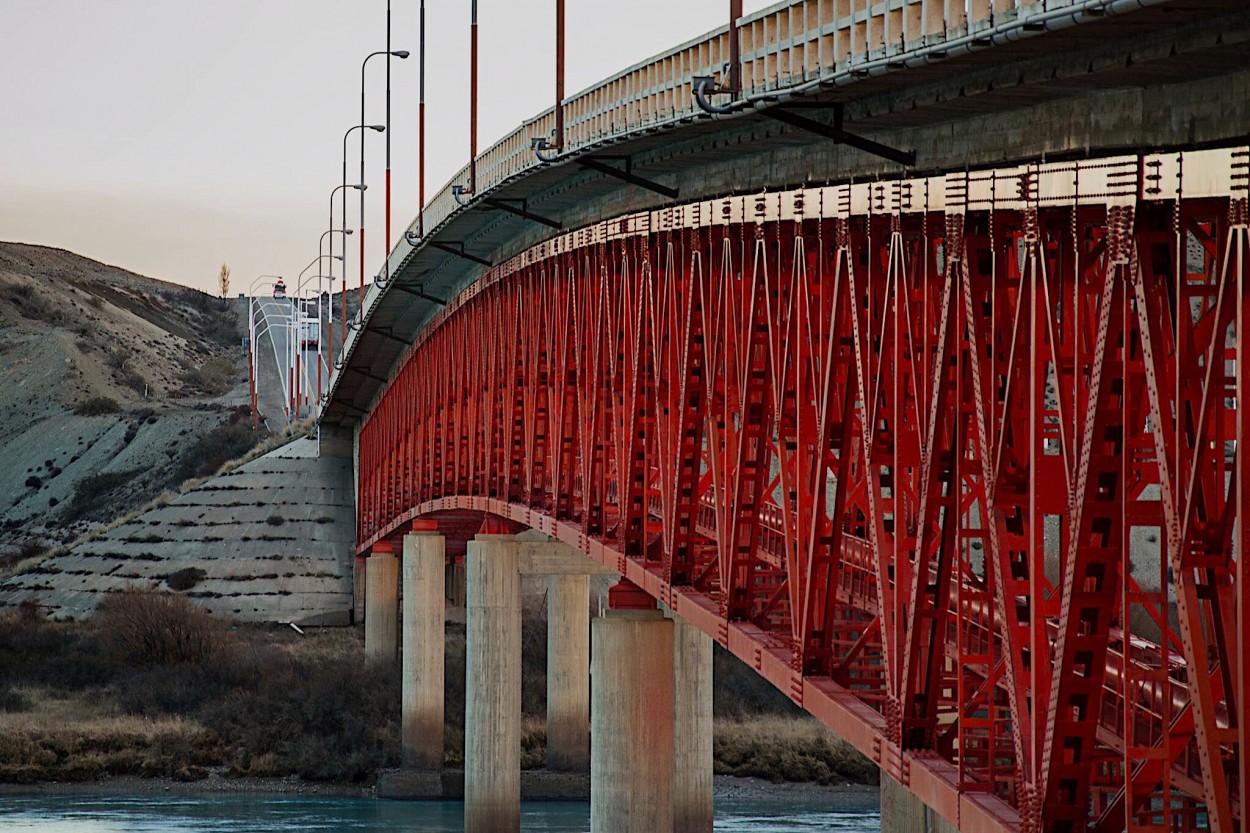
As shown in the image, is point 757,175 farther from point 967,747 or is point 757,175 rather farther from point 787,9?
point 967,747

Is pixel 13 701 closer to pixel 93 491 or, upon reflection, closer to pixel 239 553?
pixel 239 553

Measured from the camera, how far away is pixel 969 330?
16.3 metres

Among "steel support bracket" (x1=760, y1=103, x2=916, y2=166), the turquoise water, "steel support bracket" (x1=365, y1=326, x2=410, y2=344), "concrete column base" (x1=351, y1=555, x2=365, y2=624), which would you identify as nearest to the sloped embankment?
"concrete column base" (x1=351, y1=555, x2=365, y2=624)

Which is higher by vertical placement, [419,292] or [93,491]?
[419,292]

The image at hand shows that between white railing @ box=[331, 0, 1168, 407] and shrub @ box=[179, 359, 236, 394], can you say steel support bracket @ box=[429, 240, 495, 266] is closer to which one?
white railing @ box=[331, 0, 1168, 407]

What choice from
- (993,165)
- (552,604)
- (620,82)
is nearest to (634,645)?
(620,82)

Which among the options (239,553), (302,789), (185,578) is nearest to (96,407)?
(239,553)

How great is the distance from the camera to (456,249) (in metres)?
46.3

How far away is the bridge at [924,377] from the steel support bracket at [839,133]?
0.05 m

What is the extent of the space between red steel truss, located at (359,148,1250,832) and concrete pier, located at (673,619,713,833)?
16061mm

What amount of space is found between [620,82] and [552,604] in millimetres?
36053

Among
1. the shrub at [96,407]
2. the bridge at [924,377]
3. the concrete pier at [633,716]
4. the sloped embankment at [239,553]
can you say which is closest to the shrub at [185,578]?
the sloped embankment at [239,553]

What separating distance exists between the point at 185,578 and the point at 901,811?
50427mm

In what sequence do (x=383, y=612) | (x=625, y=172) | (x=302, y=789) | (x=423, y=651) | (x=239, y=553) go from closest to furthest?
(x=625, y=172)
(x=302, y=789)
(x=423, y=651)
(x=383, y=612)
(x=239, y=553)
